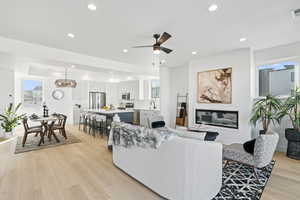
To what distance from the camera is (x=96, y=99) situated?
9.82 m

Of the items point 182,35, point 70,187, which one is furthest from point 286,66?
point 70,187

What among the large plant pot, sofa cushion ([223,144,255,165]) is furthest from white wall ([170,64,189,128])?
sofa cushion ([223,144,255,165])

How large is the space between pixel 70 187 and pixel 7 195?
861 mm

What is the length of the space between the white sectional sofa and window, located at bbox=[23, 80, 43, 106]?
8.06 metres

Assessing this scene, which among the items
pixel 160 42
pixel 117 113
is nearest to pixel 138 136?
pixel 160 42

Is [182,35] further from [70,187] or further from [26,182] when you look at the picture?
[26,182]

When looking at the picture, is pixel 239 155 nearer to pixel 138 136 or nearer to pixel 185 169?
pixel 185 169

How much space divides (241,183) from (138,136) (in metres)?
1.94

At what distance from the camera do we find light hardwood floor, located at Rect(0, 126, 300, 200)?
2.19m

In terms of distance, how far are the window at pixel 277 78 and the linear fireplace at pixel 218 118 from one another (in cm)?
115

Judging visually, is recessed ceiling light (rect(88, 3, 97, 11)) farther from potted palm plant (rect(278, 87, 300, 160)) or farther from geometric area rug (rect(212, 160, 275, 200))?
potted palm plant (rect(278, 87, 300, 160))

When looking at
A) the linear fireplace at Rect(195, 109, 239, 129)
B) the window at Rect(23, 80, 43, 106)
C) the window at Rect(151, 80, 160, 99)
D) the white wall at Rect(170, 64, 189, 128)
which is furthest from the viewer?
the window at Rect(151, 80, 160, 99)

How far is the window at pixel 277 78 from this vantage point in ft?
13.5

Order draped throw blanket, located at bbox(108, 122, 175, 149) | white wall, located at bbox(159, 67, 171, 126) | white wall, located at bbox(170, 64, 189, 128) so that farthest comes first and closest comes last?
white wall, located at bbox(159, 67, 171, 126), white wall, located at bbox(170, 64, 189, 128), draped throw blanket, located at bbox(108, 122, 175, 149)
